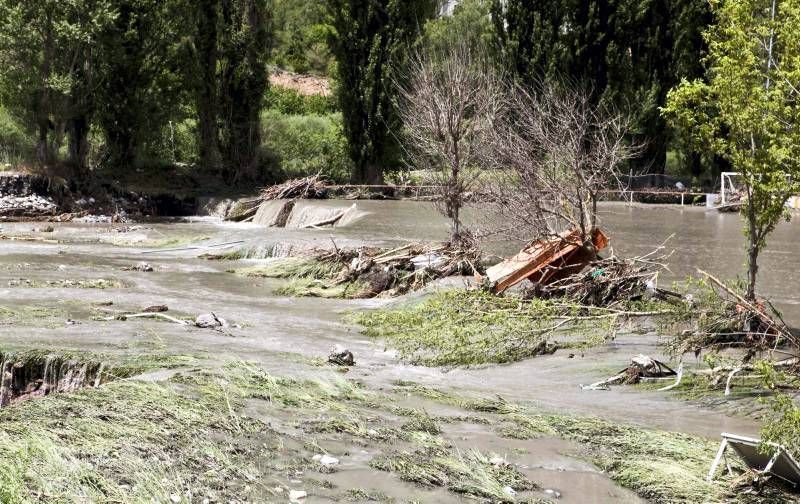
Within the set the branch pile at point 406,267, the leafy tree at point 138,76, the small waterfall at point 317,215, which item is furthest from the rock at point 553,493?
the leafy tree at point 138,76

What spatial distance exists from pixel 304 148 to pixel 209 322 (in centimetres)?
2945

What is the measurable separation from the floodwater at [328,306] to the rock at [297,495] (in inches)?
18.9

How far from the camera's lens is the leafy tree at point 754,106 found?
1113cm

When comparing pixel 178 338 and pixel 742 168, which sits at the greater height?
pixel 742 168

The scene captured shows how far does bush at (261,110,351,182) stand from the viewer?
40781mm

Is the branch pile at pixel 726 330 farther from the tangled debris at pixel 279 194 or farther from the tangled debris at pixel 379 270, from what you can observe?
the tangled debris at pixel 279 194

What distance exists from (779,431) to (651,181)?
33249mm

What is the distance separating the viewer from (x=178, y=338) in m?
12.6

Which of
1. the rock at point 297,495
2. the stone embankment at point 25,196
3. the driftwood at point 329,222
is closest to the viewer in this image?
the rock at point 297,495

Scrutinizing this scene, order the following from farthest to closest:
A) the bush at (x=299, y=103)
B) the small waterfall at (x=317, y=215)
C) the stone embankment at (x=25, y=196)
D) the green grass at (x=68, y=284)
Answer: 1. the bush at (x=299, y=103)
2. the stone embankment at (x=25, y=196)
3. the small waterfall at (x=317, y=215)
4. the green grass at (x=68, y=284)

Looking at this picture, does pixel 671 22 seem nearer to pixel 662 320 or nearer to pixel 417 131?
pixel 417 131

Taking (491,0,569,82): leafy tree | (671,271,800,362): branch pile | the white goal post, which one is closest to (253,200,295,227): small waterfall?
(491,0,569,82): leafy tree

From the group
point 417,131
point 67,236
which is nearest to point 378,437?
point 417,131

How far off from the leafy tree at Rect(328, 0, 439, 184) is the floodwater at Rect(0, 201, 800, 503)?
852 centimetres
